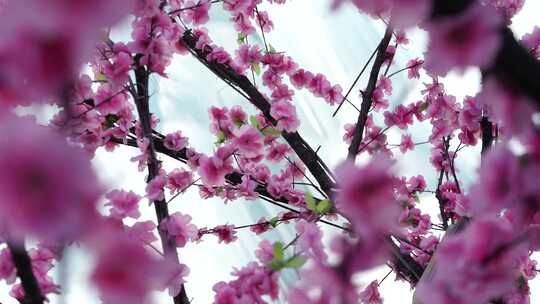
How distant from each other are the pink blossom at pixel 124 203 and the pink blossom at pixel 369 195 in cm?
84

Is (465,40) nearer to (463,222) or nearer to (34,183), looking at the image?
(34,183)

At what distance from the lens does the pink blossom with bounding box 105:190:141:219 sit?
1.29 m

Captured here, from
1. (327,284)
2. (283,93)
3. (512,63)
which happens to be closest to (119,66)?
(327,284)

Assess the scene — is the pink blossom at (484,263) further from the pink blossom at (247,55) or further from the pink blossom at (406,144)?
the pink blossom at (406,144)

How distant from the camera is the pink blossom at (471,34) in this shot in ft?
1.93

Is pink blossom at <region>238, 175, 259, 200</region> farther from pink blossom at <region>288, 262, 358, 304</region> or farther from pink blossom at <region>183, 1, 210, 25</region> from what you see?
pink blossom at <region>288, 262, 358, 304</region>

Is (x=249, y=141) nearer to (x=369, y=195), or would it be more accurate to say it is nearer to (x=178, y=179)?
(x=178, y=179)

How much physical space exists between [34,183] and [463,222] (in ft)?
5.73

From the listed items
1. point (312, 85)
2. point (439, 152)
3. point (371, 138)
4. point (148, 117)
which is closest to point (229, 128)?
point (148, 117)

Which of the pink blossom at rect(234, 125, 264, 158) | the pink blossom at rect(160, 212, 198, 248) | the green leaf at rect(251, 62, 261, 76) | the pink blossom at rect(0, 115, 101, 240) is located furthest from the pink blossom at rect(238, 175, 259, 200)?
the pink blossom at rect(0, 115, 101, 240)

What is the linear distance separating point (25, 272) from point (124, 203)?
0.54 metres

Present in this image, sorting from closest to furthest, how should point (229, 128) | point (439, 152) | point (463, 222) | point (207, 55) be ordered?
point (463, 222)
point (229, 128)
point (207, 55)
point (439, 152)

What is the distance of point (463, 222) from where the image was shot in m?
1.84

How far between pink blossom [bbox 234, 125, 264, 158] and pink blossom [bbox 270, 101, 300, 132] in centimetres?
32
